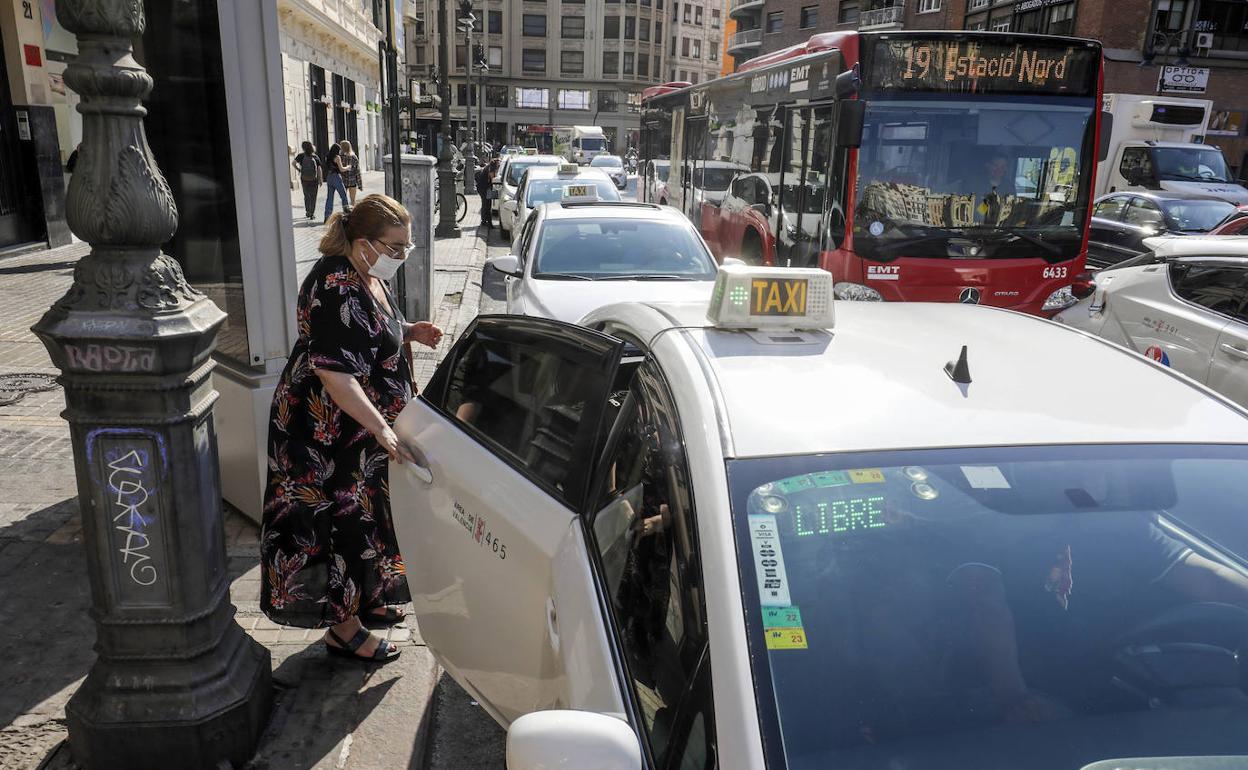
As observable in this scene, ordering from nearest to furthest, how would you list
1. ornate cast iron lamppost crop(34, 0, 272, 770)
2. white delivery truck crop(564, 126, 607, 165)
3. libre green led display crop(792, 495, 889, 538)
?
libre green led display crop(792, 495, 889, 538) < ornate cast iron lamppost crop(34, 0, 272, 770) < white delivery truck crop(564, 126, 607, 165)

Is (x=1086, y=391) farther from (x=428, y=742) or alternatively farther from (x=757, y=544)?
(x=428, y=742)

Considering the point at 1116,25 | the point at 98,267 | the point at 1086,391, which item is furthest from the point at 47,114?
the point at 1116,25

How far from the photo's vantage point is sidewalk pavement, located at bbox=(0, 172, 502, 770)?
3219 mm

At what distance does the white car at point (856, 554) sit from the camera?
178 cm

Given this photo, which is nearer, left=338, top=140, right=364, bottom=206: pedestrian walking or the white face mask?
the white face mask

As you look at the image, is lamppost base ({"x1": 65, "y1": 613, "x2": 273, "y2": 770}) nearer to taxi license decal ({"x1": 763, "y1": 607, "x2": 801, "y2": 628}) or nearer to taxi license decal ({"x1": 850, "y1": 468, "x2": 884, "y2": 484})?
taxi license decal ({"x1": 763, "y1": 607, "x2": 801, "y2": 628})

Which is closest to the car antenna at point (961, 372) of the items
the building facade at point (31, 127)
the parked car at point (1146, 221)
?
the parked car at point (1146, 221)

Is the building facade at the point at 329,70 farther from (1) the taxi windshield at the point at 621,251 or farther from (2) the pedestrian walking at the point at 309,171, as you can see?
(1) the taxi windshield at the point at 621,251

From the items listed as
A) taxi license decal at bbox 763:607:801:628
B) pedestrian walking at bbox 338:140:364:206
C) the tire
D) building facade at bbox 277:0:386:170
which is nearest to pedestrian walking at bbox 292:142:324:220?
pedestrian walking at bbox 338:140:364:206

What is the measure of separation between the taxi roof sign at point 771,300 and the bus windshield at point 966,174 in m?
6.05

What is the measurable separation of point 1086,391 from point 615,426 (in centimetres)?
123

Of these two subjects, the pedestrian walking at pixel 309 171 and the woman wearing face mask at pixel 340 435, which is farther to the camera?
the pedestrian walking at pixel 309 171

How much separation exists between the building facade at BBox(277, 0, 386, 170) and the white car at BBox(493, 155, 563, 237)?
14.5 feet

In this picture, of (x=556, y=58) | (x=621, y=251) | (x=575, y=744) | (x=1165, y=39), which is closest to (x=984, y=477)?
(x=575, y=744)
